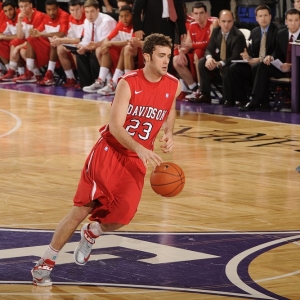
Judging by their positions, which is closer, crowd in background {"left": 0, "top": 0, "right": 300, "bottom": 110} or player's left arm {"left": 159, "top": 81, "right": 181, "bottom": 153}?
player's left arm {"left": 159, "top": 81, "right": 181, "bottom": 153}

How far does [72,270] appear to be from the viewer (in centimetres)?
651

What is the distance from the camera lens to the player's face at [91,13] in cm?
1859

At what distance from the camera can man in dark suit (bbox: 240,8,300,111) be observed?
15148mm

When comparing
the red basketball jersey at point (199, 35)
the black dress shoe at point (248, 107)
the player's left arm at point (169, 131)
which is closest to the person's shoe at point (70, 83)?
the red basketball jersey at point (199, 35)

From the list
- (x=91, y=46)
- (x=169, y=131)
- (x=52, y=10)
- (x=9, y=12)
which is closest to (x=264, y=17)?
(x=91, y=46)

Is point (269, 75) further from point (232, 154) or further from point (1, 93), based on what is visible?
point (1, 93)

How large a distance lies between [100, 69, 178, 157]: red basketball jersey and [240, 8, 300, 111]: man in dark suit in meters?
8.75

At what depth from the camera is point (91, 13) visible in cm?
1862

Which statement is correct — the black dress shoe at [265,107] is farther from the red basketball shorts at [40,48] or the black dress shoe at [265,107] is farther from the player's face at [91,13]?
the red basketball shorts at [40,48]

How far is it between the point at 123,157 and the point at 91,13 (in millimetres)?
12384

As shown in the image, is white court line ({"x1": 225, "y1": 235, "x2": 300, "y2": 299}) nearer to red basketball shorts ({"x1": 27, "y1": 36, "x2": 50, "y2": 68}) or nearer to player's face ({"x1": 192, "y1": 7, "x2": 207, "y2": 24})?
player's face ({"x1": 192, "y1": 7, "x2": 207, "y2": 24})

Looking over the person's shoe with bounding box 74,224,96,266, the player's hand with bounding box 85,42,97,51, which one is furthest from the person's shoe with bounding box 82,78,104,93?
the person's shoe with bounding box 74,224,96,266

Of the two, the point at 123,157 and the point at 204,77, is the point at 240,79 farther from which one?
the point at 123,157

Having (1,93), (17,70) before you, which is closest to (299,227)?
(1,93)
